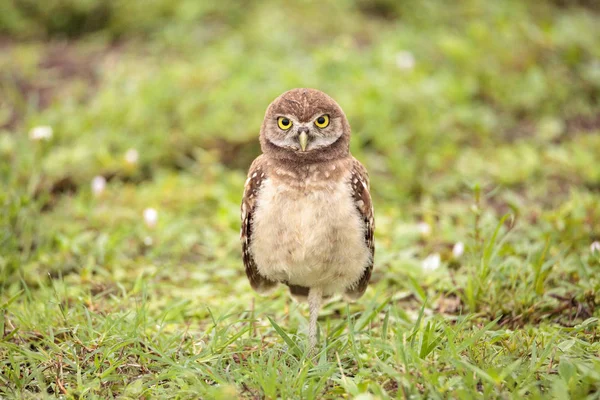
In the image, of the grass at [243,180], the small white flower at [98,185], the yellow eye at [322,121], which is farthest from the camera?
the small white flower at [98,185]

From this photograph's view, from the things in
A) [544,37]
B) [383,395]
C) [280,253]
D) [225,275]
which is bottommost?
[225,275]

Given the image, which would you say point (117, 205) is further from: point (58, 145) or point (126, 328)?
point (126, 328)

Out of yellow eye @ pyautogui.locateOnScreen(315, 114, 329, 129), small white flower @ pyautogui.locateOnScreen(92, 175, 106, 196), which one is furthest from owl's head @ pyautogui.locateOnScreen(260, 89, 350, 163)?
small white flower @ pyautogui.locateOnScreen(92, 175, 106, 196)

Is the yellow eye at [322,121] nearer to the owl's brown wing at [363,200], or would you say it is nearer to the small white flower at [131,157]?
the owl's brown wing at [363,200]

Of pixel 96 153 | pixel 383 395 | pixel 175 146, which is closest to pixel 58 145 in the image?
pixel 96 153

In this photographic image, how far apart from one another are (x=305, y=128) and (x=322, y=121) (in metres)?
0.12

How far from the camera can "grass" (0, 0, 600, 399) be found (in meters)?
3.04

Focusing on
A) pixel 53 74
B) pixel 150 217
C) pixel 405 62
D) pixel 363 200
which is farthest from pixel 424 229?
pixel 53 74

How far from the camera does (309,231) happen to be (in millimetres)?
3193

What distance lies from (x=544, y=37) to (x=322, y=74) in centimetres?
249

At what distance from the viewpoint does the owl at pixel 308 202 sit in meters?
3.22

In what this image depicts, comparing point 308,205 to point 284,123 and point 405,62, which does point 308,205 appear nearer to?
point 284,123

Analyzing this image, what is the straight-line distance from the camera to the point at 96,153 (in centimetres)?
556

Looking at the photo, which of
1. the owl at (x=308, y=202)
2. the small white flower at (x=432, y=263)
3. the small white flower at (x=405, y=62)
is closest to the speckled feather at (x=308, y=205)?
the owl at (x=308, y=202)
